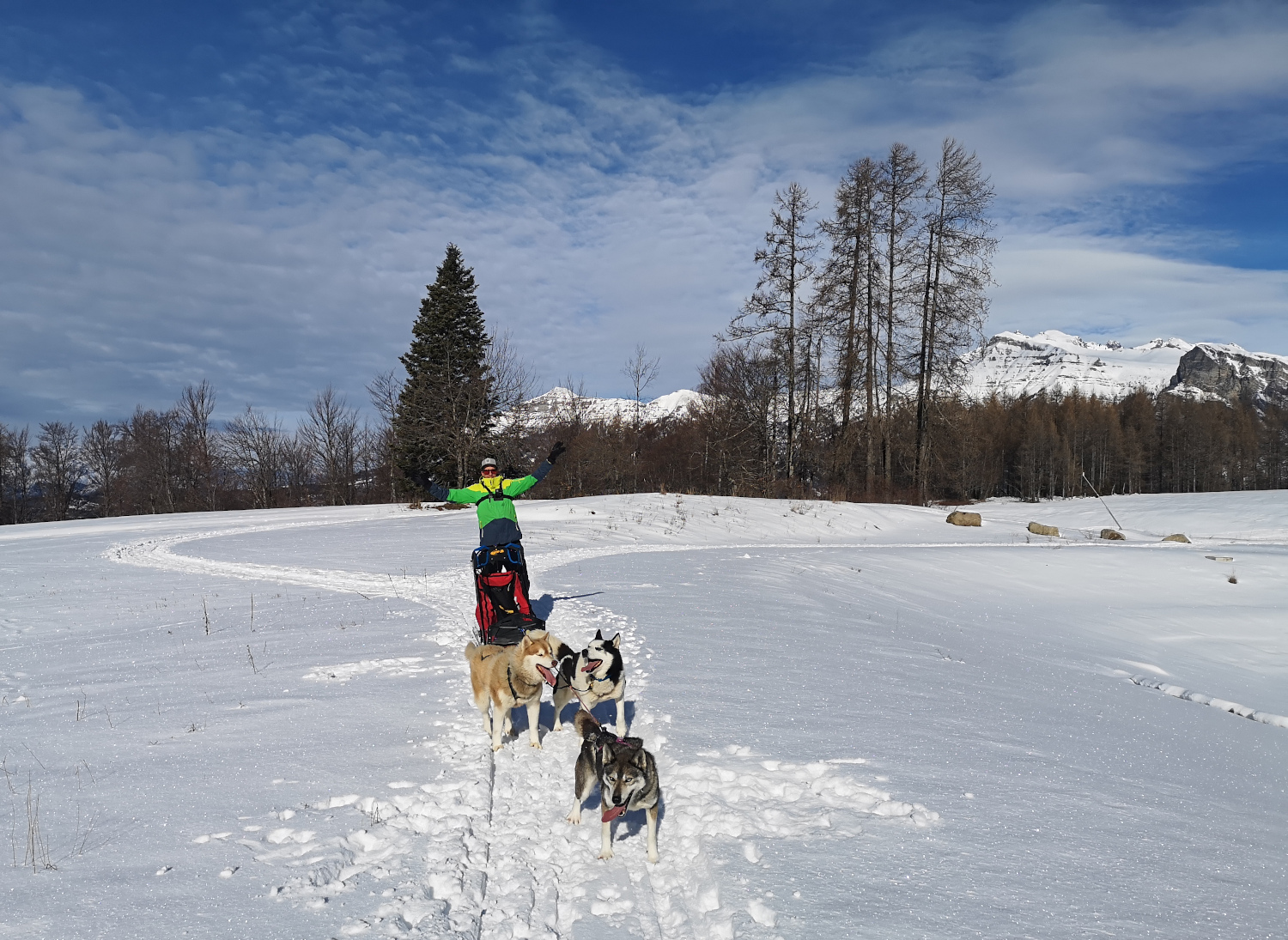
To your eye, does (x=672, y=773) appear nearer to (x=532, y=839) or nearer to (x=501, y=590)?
(x=532, y=839)

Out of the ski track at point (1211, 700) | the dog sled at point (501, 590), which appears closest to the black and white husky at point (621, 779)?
the dog sled at point (501, 590)

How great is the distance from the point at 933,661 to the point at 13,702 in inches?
358

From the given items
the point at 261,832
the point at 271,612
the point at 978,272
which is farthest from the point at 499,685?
the point at 978,272

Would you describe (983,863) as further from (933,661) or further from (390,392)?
(390,392)

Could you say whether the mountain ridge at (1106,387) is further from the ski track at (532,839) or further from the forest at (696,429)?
the ski track at (532,839)

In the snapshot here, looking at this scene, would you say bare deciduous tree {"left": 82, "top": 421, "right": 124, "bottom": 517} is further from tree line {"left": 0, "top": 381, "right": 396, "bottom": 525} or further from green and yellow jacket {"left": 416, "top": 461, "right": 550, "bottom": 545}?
green and yellow jacket {"left": 416, "top": 461, "right": 550, "bottom": 545}

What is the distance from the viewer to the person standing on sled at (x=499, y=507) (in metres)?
7.01

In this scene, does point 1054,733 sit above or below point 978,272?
below

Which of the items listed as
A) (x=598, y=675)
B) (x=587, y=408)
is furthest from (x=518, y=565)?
(x=587, y=408)

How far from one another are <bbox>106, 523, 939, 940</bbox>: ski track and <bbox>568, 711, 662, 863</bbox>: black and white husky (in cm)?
17

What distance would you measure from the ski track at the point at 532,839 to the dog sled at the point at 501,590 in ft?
5.44

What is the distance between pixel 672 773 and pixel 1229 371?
7215 inches

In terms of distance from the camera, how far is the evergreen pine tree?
30.2 metres

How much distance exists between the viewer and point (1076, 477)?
67125mm
